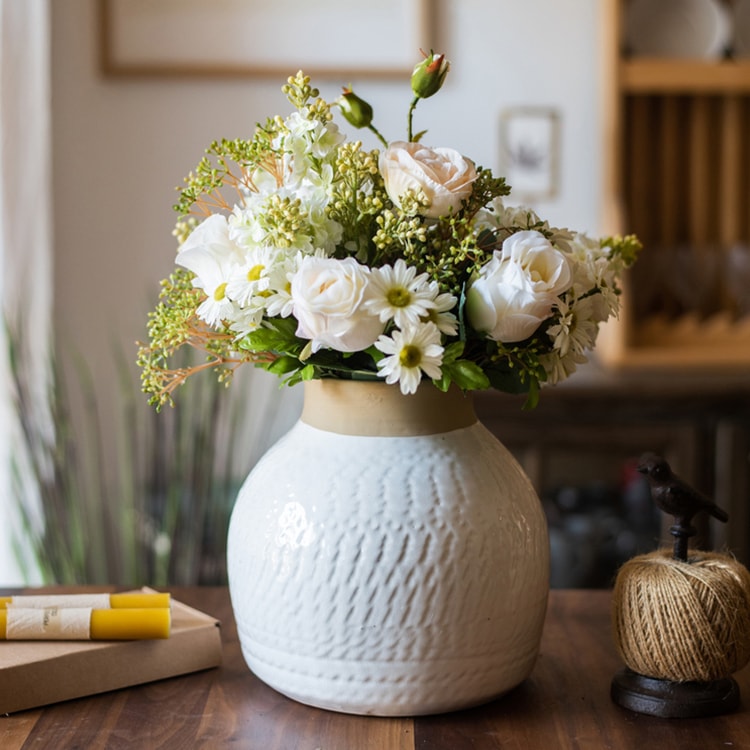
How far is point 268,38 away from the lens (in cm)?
240

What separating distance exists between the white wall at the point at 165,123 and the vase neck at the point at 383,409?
165 centimetres

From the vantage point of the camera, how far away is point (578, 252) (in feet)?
3.00

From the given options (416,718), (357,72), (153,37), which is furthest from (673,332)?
(416,718)

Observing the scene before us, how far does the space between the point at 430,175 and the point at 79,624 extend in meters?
0.47

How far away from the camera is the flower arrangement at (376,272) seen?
770 millimetres

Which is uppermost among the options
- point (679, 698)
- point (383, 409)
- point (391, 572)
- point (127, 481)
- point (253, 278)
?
point (253, 278)

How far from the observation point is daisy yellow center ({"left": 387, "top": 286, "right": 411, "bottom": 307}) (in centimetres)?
77

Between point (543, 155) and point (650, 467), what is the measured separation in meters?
1.74

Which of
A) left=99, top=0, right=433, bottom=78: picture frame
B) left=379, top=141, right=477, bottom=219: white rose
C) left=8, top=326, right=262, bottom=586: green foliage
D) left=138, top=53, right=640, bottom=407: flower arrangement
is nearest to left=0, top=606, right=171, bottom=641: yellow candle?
left=138, top=53, right=640, bottom=407: flower arrangement

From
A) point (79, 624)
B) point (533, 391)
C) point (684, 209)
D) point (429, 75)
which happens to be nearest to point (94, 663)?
point (79, 624)

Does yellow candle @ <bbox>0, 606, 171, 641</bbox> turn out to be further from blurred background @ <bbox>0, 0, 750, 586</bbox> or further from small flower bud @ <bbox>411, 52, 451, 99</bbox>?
blurred background @ <bbox>0, 0, 750, 586</bbox>

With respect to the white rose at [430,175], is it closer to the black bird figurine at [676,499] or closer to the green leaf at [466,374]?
the green leaf at [466,374]

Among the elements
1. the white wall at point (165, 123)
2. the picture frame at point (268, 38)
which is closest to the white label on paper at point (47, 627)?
the white wall at point (165, 123)

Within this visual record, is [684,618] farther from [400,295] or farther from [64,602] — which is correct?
[64,602]
